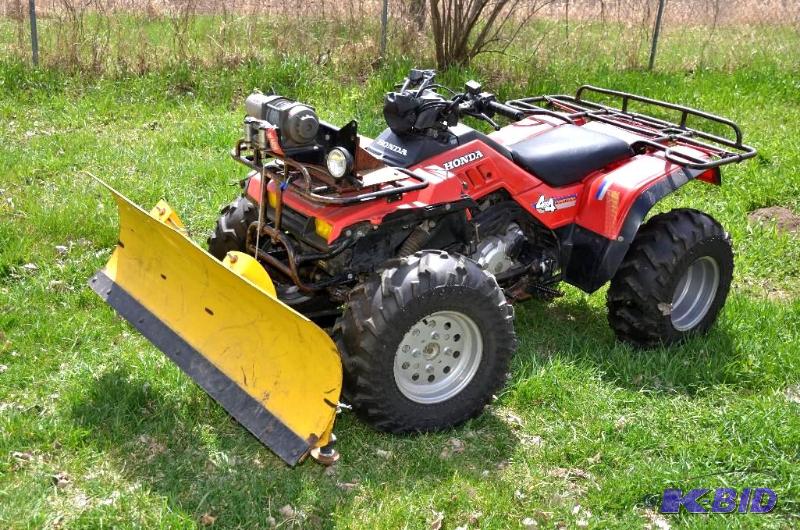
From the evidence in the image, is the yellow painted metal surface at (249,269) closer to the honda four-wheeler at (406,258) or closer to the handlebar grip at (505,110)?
the honda four-wheeler at (406,258)

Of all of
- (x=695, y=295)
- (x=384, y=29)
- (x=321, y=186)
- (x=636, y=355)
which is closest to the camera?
(x=321, y=186)

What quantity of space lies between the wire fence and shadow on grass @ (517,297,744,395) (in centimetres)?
545

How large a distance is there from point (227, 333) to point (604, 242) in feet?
7.29

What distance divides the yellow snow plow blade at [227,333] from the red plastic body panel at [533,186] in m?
0.59

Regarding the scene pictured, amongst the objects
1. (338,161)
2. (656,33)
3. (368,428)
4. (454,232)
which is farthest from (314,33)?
(368,428)

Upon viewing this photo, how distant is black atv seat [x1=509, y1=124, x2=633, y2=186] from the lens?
5.08 metres

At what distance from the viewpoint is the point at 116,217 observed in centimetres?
659

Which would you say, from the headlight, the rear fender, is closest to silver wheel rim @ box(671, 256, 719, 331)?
the rear fender

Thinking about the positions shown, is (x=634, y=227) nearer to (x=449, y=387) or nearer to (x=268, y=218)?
(x=449, y=387)

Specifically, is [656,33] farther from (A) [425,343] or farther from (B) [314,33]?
(A) [425,343]

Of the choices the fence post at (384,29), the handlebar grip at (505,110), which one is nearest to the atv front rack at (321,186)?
the handlebar grip at (505,110)

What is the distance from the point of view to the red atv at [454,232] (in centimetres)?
423

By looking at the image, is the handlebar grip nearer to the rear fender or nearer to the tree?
the rear fender

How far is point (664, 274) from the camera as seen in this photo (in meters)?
5.16
